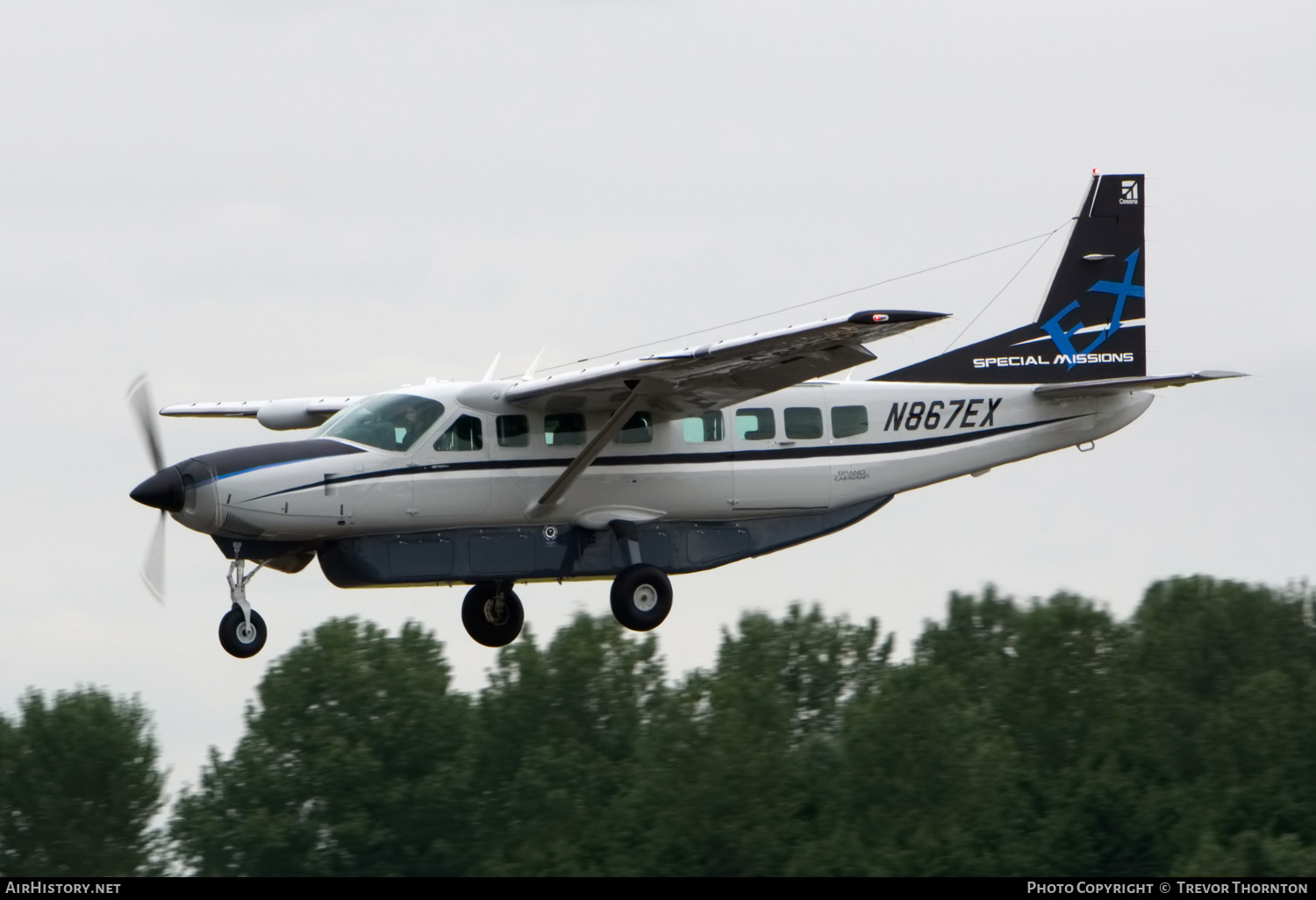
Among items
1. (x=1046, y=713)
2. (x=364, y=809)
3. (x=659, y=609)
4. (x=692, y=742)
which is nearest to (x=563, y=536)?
(x=659, y=609)

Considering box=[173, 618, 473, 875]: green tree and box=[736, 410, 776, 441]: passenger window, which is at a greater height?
box=[736, 410, 776, 441]: passenger window

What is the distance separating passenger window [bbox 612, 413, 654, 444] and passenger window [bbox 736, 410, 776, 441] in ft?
4.09

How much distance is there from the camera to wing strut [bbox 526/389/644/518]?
22.6m

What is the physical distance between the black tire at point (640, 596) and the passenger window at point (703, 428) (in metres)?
1.73

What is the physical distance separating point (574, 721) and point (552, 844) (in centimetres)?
639

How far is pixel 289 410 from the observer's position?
26.9 meters

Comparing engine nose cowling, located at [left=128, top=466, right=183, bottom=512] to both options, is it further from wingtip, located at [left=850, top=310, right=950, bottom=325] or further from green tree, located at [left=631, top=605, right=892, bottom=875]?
green tree, located at [left=631, top=605, right=892, bottom=875]

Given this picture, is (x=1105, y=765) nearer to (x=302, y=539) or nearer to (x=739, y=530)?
(x=739, y=530)

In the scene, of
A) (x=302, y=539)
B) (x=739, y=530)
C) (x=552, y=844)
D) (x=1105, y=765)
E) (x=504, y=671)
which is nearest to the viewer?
(x=302, y=539)

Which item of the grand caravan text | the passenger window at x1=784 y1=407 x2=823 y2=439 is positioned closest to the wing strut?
the passenger window at x1=784 y1=407 x2=823 y2=439

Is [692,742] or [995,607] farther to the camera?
[995,607]

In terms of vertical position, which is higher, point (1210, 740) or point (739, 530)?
point (739, 530)

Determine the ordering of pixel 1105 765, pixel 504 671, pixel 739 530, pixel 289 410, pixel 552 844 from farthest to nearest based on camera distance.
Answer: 1. pixel 504 671
2. pixel 1105 765
3. pixel 552 844
4. pixel 289 410
5. pixel 739 530

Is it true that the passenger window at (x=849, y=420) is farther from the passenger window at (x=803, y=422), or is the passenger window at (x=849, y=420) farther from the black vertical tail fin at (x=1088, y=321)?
the black vertical tail fin at (x=1088, y=321)
